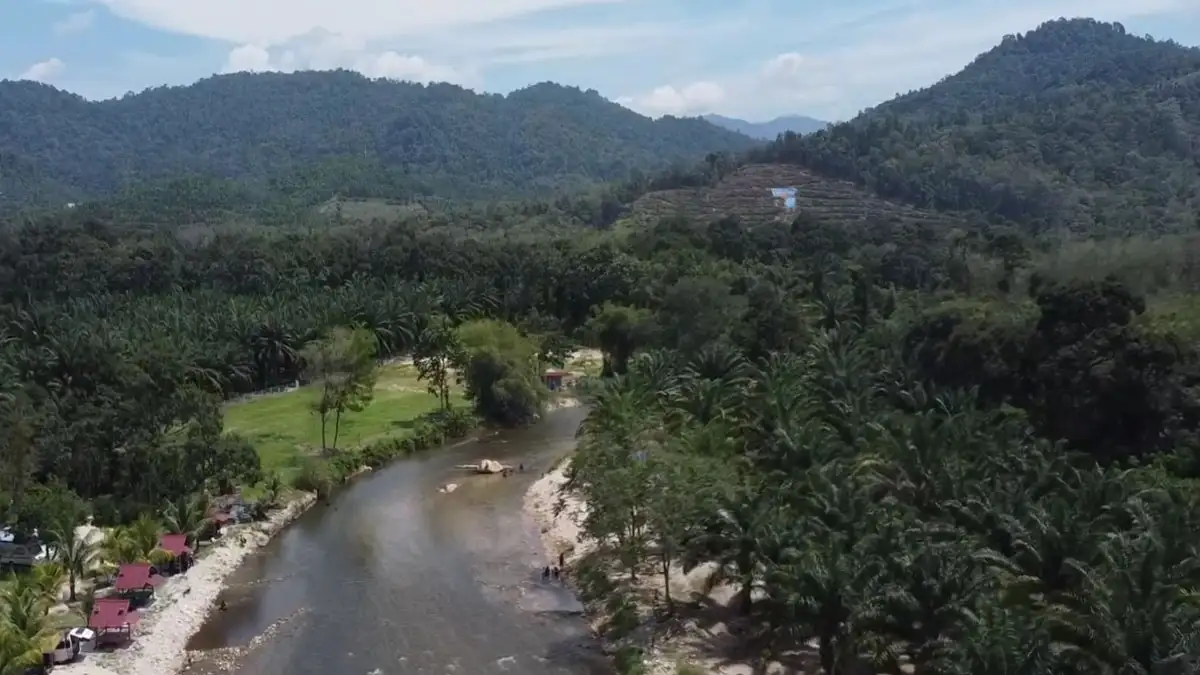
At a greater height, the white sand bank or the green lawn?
the green lawn

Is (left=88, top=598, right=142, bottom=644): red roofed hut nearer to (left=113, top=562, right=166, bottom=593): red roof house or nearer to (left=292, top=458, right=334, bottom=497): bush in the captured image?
(left=113, top=562, right=166, bottom=593): red roof house

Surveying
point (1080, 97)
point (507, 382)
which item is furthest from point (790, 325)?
point (1080, 97)

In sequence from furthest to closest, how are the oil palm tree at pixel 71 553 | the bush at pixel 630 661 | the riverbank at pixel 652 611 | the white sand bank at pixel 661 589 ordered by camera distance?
the oil palm tree at pixel 71 553, the riverbank at pixel 652 611, the white sand bank at pixel 661 589, the bush at pixel 630 661

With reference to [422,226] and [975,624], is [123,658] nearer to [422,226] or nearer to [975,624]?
[975,624]

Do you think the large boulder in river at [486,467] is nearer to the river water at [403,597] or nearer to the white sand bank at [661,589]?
the river water at [403,597]

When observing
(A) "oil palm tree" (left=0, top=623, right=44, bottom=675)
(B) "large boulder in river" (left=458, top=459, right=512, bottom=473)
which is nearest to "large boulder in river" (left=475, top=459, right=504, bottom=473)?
(B) "large boulder in river" (left=458, top=459, right=512, bottom=473)

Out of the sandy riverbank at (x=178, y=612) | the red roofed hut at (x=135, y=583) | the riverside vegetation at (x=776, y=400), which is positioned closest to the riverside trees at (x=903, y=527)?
the riverside vegetation at (x=776, y=400)
